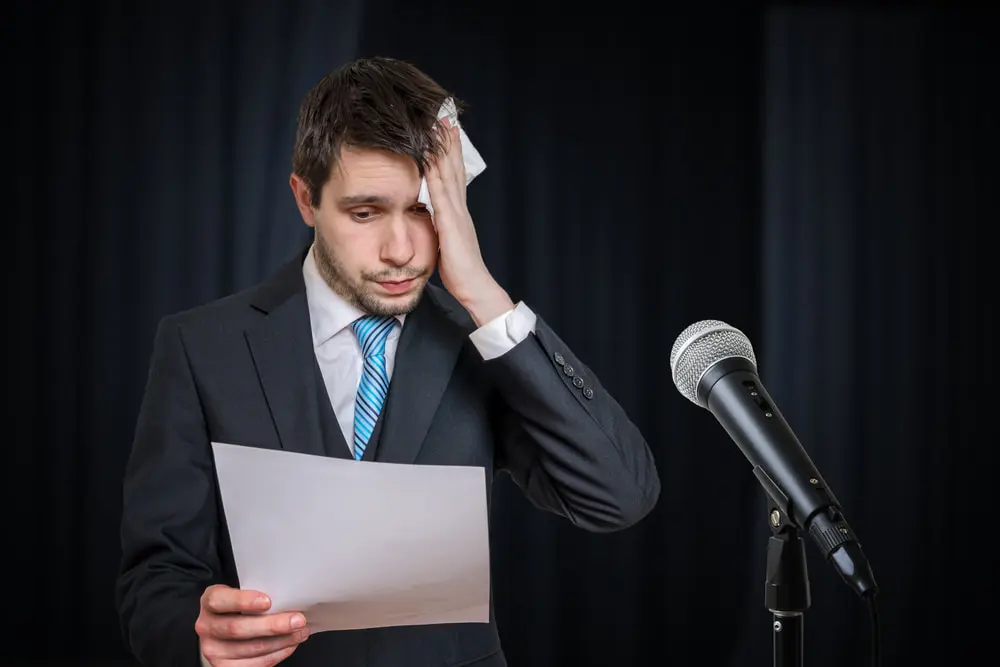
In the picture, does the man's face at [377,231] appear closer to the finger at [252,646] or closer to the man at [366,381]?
the man at [366,381]

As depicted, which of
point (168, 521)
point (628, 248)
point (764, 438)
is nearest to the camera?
point (764, 438)

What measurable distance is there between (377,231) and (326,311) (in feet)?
0.45

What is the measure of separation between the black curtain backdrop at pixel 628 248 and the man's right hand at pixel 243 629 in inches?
82.2

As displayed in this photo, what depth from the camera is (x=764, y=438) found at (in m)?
0.88

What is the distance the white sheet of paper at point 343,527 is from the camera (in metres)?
0.94

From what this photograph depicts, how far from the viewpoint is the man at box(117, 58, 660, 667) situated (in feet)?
3.84

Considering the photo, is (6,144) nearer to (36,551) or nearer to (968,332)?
(36,551)

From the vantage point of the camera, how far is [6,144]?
9.93 feet

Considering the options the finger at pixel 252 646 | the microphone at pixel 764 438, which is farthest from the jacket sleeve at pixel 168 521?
the microphone at pixel 764 438

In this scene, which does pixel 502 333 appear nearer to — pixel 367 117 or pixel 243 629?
pixel 367 117

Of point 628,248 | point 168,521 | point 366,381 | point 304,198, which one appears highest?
point 628,248

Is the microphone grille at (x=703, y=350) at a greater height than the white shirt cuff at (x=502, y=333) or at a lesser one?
lesser

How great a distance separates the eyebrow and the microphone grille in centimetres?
40

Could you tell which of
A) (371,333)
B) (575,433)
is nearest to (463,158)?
(371,333)
